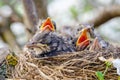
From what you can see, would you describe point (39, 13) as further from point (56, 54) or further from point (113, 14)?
point (56, 54)

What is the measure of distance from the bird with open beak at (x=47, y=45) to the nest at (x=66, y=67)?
0.07m

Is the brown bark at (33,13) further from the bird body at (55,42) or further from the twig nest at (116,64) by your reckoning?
the twig nest at (116,64)

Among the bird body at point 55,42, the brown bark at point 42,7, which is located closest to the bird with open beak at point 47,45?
the bird body at point 55,42

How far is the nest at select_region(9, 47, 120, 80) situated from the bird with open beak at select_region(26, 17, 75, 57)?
7cm

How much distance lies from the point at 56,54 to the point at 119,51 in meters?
0.45

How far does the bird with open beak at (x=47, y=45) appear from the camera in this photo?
2.76 metres

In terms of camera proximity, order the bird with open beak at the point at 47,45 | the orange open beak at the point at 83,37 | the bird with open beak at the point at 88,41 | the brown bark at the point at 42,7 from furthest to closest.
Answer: the brown bark at the point at 42,7 < the orange open beak at the point at 83,37 < the bird with open beak at the point at 88,41 < the bird with open beak at the point at 47,45

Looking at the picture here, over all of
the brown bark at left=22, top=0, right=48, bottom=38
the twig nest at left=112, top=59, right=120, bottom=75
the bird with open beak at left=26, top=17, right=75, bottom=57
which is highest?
the brown bark at left=22, top=0, right=48, bottom=38

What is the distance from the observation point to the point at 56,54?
112 inches

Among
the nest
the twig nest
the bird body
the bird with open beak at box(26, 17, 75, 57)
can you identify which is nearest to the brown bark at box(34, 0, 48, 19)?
the bird body

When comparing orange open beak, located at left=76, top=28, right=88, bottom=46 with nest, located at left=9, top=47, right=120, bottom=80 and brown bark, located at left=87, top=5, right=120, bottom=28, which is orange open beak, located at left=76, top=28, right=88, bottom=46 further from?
brown bark, located at left=87, top=5, right=120, bottom=28

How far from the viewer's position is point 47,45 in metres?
2.81

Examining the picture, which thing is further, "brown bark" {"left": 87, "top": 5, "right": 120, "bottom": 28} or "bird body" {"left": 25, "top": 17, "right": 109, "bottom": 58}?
"brown bark" {"left": 87, "top": 5, "right": 120, "bottom": 28}

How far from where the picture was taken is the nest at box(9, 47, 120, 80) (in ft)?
8.48
